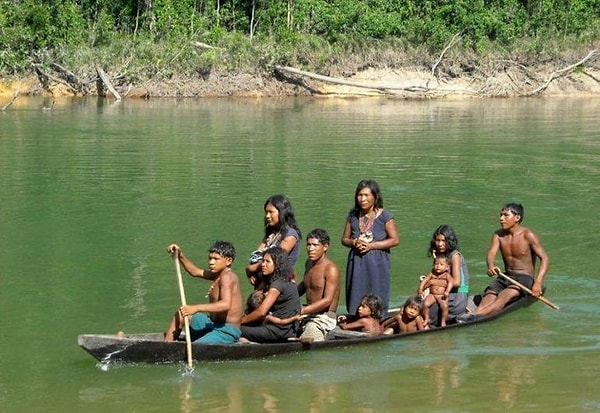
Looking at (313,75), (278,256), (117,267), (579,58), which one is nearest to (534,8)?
(579,58)

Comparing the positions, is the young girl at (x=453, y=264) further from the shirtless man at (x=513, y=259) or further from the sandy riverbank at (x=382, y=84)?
the sandy riverbank at (x=382, y=84)

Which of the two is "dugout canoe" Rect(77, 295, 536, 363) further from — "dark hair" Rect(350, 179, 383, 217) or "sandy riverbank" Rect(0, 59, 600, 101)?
"sandy riverbank" Rect(0, 59, 600, 101)

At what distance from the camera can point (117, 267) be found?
1191cm

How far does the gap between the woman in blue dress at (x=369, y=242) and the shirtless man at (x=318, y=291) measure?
1.14 ft

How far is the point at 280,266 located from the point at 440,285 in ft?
5.97

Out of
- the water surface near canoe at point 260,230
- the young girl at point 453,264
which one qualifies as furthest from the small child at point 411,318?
the young girl at point 453,264

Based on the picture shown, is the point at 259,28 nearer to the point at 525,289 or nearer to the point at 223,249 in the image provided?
the point at 525,289

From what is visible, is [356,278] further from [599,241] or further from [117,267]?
[599,241]

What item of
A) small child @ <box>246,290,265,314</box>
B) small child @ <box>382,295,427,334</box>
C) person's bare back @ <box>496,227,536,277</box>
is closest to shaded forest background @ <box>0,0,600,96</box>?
person's bare back @ <box>496,227,536,277</box>

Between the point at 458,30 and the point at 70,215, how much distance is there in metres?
29.1

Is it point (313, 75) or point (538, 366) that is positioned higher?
point (313, 75)

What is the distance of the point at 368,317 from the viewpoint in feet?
30.0

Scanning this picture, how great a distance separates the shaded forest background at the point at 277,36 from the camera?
125 feet

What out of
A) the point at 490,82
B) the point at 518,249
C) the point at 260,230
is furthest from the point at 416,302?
the point at 490,82
